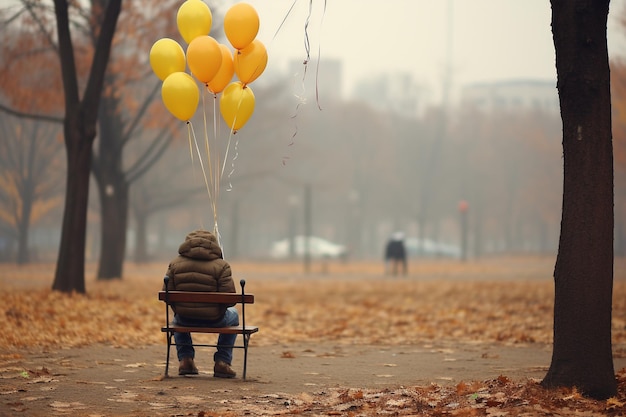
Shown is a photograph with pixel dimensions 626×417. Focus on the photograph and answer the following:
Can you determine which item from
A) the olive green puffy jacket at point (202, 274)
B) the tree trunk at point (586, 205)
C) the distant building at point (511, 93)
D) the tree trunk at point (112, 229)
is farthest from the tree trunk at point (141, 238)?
the distant building at point (511, 93)

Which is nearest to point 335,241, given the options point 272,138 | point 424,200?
point 424,200

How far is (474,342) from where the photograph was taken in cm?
1391

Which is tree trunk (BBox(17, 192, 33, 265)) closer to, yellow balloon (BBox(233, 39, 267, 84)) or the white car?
the white car

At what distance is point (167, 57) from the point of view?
36.7ft

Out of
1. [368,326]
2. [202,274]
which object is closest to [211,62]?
[202,274]

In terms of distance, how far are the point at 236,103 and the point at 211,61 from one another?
0.69 m

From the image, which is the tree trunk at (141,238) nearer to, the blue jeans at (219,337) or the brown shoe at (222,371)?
the blue jeans at (219,337)

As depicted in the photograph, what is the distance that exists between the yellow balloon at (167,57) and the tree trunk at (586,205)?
485cm

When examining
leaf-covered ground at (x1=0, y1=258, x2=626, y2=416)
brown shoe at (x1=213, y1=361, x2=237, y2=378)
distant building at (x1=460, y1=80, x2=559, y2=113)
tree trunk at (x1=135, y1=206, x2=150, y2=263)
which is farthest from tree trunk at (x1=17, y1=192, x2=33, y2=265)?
distant building at (x1=460, y1=80, x2=559, y2=113)

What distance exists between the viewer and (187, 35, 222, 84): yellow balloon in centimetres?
1065

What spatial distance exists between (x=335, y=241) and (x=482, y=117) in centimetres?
1571

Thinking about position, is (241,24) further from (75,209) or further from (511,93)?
(511,93)

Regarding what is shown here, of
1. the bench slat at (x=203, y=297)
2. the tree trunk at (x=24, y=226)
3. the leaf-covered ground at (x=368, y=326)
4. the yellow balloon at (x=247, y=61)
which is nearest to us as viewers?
the leaf-covered ground at (x=368, y=326)

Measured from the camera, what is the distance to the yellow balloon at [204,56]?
10.6 m
